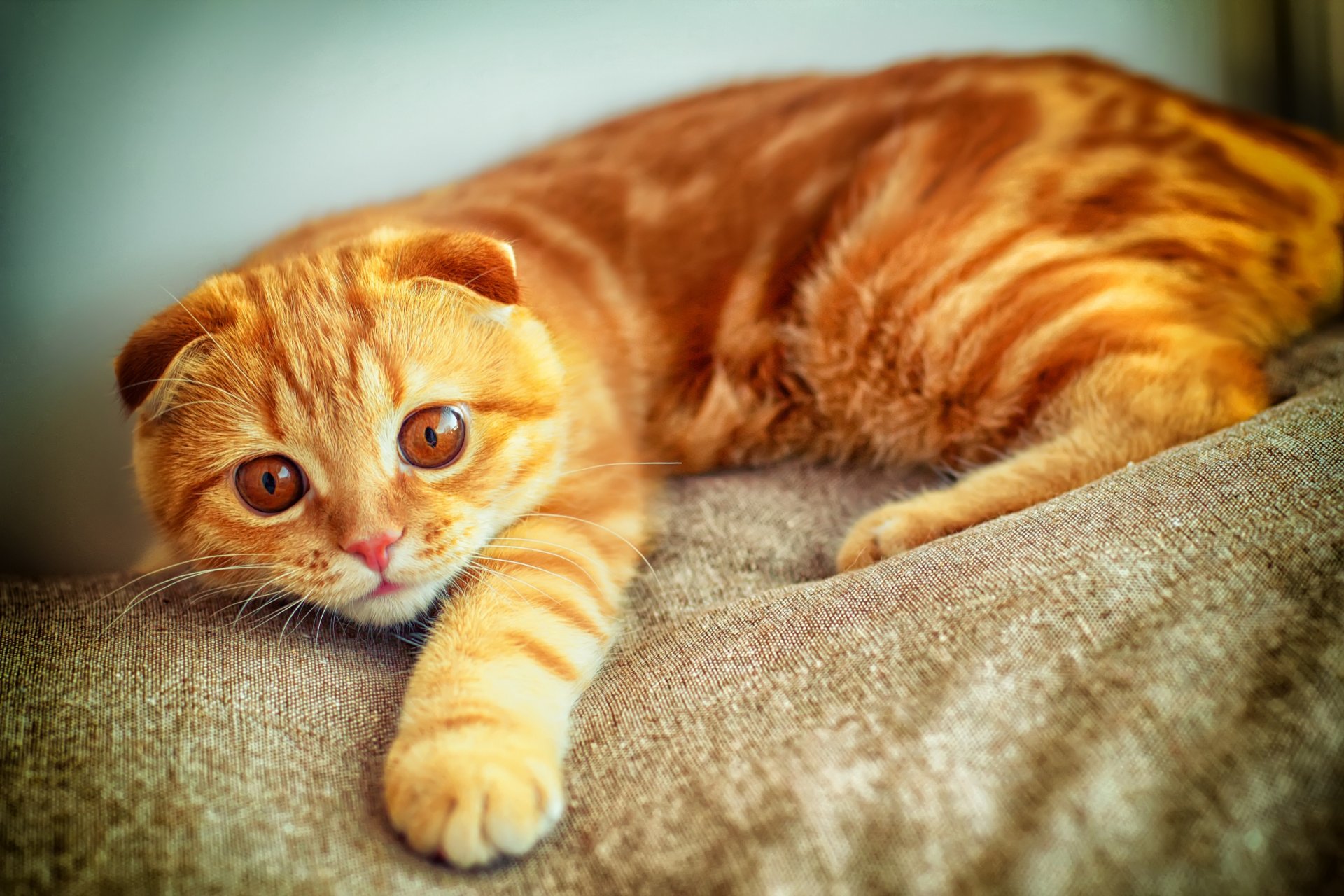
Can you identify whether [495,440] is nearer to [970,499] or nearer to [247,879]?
[247,879]

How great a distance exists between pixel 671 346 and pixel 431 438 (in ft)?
1.83

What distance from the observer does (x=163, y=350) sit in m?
0.97

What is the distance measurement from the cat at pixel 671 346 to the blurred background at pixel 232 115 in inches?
3.1

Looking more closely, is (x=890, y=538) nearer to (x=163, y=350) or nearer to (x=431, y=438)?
(x=431, y=438)

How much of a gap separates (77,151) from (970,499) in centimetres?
129

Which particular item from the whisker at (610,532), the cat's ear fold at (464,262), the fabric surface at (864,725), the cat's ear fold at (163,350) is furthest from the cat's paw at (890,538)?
the cat's ear fold at (163,350)

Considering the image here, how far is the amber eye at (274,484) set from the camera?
995 millimetres

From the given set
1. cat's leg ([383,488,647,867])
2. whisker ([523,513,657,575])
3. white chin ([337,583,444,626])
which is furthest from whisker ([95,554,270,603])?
whisker ([523,513,657,575])

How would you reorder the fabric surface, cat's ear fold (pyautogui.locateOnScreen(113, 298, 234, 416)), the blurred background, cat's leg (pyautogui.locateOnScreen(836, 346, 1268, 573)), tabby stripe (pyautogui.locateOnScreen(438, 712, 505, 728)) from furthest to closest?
1. cat's leg (pyautogui.locateOnScreen(836, 346, 1268, 573))
2. the blurred background
3. cat's ear fold (pyautogui.locateOnScreen(113, 298, 234, 416))
4. tabby stripe (pyautogui.locateOnScreen(438, 712, 505, 728))
5. the fabric surface

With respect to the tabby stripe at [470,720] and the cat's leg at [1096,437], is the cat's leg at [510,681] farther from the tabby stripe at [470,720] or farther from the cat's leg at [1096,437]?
the cat's leg at [1096,437]

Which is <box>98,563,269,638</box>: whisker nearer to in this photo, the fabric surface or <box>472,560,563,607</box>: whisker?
the fabric surface

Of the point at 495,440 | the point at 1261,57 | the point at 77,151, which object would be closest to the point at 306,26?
the point at 77,151

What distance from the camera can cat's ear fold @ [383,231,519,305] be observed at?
1.03m

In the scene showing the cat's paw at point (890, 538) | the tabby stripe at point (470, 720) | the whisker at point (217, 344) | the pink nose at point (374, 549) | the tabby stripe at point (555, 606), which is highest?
the whisker at point (217, 344)
